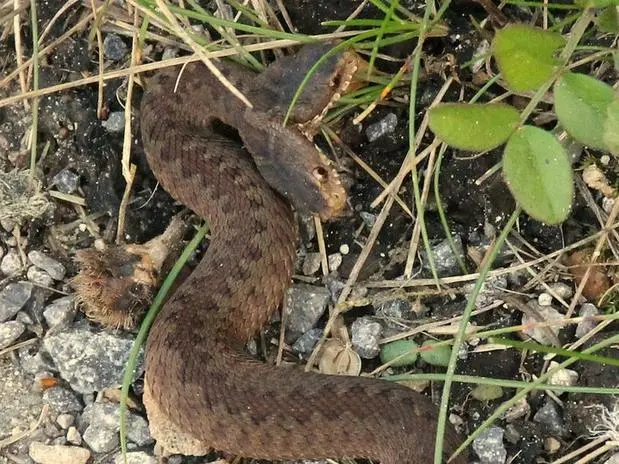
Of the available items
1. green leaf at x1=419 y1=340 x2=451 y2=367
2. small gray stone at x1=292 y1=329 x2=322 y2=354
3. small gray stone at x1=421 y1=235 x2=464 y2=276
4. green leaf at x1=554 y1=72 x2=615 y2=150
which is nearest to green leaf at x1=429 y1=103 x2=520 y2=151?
green leaf at x1=554 y1=72 x2=615 y2=150

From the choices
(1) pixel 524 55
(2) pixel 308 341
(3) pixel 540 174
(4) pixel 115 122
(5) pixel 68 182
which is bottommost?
(2) pixel 308 341

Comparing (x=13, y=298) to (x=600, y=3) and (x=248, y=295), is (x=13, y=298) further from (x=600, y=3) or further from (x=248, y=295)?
(x=600, y=3)

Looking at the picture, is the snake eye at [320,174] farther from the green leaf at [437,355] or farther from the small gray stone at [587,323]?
the small gray stone at [587,323]

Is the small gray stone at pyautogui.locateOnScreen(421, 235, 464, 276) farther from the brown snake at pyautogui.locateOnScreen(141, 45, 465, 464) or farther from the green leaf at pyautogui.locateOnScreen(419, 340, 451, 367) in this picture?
the brown snake at pyautogui.locateOnScreen(141, 45, 465, 464)

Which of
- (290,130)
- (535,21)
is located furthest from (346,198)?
(535,21)

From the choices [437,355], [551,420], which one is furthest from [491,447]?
[437,355]
